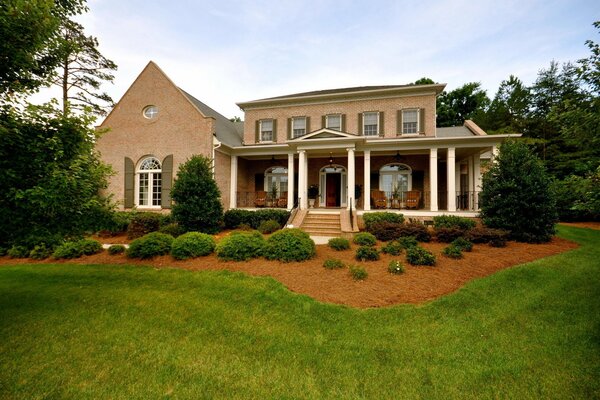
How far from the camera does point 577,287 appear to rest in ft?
17.7

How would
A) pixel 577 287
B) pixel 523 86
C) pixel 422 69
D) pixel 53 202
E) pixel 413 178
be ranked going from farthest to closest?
pixel 422 69, pixel 523 86, pixel 413 178, pixel 577 287, pixel 53 202

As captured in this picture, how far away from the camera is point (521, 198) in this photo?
9.48m

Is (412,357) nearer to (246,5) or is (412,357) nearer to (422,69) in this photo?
(246,5)

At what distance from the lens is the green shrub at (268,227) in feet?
38.2

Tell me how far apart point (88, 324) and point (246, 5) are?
38.4ft

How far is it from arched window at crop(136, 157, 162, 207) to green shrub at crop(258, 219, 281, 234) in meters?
6.79

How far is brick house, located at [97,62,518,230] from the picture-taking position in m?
13.3

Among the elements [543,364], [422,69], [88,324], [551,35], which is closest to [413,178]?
[551,35]

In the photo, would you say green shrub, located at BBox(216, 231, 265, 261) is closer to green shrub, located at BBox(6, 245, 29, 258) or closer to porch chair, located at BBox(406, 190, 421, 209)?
green shrub, located at BBox(6, 245, 29, 258)

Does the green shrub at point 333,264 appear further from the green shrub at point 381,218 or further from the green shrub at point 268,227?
the green shrub at point 268,227

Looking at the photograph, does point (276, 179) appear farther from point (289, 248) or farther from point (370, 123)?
point (289, 248)

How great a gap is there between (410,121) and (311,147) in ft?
19.8

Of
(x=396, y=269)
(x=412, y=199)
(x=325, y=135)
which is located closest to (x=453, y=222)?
(x=412, y=199)

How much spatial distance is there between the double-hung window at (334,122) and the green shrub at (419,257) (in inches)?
400
